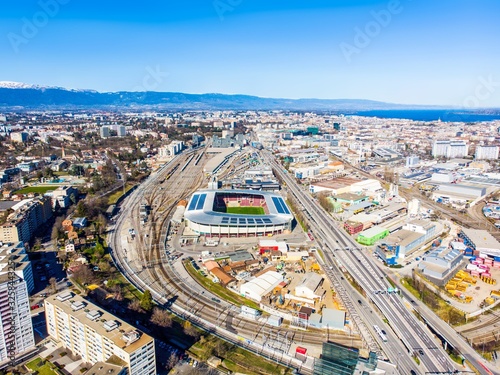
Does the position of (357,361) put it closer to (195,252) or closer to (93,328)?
(93,328)

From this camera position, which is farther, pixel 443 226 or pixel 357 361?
pixel 443 226

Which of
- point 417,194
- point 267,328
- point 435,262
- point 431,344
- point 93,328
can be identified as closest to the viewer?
point 93,328

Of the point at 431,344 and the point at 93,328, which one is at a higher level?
the point at 93,328

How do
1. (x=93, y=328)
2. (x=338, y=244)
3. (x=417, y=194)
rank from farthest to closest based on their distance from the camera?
(x=417, y=194)
(x=338, y=244)
(x=93, y=328)

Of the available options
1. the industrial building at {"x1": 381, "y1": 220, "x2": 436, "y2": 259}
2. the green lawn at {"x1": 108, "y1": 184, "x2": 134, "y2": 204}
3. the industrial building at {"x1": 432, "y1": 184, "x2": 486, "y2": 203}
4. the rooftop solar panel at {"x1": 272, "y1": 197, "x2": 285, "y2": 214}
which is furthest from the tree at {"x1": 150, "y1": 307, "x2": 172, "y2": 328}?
the industrial building at {"x1": 432, "y1": 184, "x2": 486, "y2": 203}

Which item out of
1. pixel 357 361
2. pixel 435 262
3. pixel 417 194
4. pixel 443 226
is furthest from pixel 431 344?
pixel 417 194

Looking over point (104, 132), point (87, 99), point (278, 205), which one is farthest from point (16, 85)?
point (278, 205)

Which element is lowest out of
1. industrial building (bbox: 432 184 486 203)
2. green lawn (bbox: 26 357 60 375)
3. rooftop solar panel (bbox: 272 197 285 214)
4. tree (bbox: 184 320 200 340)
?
green lawn (bbox: 26 357 60 375)

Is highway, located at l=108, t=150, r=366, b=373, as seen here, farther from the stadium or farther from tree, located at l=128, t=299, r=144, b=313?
the stadium
